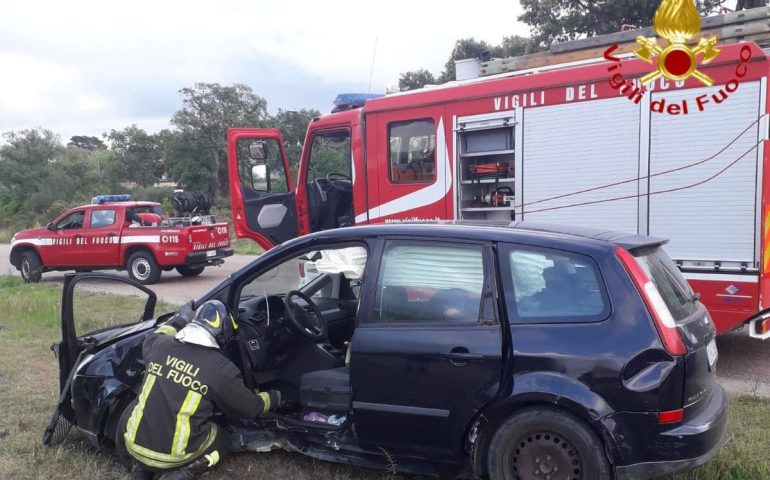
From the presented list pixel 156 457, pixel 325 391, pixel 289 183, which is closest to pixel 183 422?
pixel 156 457

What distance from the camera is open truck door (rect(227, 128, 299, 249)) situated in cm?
905

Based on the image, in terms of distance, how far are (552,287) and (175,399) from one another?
7.00 feet

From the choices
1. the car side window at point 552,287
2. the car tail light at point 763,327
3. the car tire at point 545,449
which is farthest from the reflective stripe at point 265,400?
the car tail light at point 763,327

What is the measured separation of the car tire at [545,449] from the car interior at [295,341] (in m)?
1.10

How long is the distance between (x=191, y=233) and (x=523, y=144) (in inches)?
299

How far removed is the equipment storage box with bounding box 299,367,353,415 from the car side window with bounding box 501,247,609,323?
1.28m

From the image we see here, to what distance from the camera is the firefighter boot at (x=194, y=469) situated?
11.8ft

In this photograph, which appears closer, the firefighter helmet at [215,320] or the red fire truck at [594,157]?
the firefighter helmet at [215,320]

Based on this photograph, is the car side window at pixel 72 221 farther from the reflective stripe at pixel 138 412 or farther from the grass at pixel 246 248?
the reflective stripe at pixel 138 412

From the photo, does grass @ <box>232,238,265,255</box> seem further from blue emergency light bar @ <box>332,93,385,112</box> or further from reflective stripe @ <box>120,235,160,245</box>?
blue emergency light bar @ <box>332,93,385,112</box>

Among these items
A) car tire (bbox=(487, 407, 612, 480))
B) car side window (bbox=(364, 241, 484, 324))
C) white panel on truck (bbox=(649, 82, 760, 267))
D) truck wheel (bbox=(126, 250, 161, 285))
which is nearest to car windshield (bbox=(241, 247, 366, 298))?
car side window (bbox=(364, 241, 484, 324))

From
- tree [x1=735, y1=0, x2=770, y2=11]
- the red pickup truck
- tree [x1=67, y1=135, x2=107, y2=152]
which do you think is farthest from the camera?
tree [x1=67, y1=135, x2=107, y2=152]

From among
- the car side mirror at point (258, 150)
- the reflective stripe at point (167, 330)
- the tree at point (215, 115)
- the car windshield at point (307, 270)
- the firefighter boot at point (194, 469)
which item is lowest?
the firefighter boot at point (194, 469)

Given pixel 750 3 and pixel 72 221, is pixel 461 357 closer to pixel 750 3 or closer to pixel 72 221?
pixel 72 221
